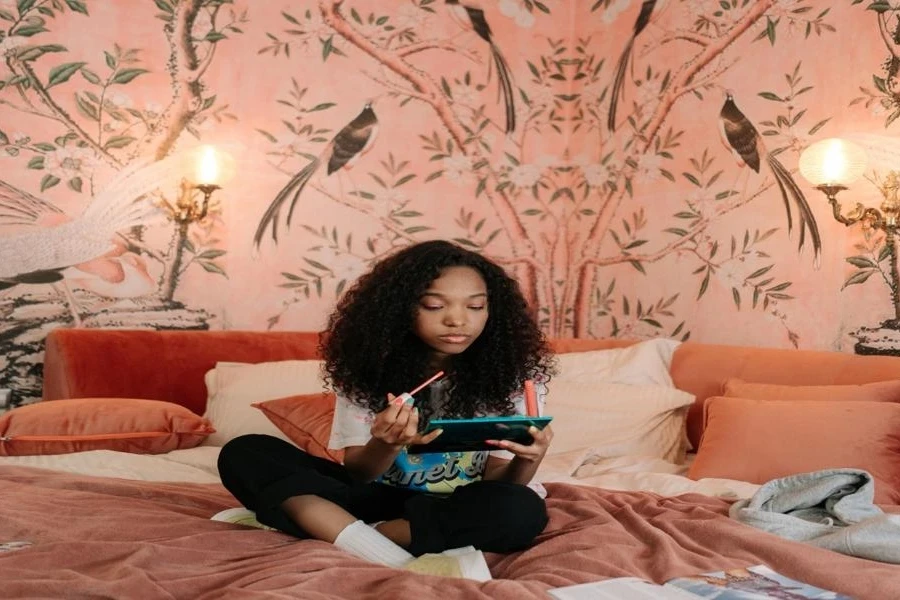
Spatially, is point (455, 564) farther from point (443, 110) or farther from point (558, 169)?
point (558, 169)

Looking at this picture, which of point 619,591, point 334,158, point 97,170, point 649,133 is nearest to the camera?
point 619,591

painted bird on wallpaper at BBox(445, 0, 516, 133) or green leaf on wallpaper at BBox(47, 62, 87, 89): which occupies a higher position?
painted bird on wallpaper at BBox(445, 0, 516, 133)

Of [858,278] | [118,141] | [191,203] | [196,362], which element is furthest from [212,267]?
[858,278]

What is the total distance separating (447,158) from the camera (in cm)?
361

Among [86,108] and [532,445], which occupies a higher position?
[86,108]

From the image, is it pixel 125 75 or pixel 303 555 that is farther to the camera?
pixel 125 75

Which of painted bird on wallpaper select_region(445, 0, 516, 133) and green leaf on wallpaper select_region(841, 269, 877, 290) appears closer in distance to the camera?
green leaf on wallpaper select_region(841, 269, 877, 290)

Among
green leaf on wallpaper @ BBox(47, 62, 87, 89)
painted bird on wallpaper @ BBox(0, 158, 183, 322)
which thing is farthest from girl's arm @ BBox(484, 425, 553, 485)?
green leaf on wallpaper @ BBox(47, 62, 87, 89)

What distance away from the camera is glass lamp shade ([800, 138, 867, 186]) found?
2.75 meters

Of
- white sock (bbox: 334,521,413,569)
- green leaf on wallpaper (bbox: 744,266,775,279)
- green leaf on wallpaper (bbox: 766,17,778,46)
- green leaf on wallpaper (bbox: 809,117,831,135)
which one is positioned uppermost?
green leaf on wallpaper (bbox: 766,17,778,46)

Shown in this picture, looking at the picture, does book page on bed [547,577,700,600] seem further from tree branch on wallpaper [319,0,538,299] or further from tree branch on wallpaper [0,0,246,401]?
tree branch on wallpaper [319,0,538,299]

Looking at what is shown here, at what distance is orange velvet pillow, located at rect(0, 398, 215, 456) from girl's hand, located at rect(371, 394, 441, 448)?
3.78 ft

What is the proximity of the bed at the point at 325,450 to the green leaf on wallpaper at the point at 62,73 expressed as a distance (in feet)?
2.60

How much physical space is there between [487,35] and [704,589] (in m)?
2.71
